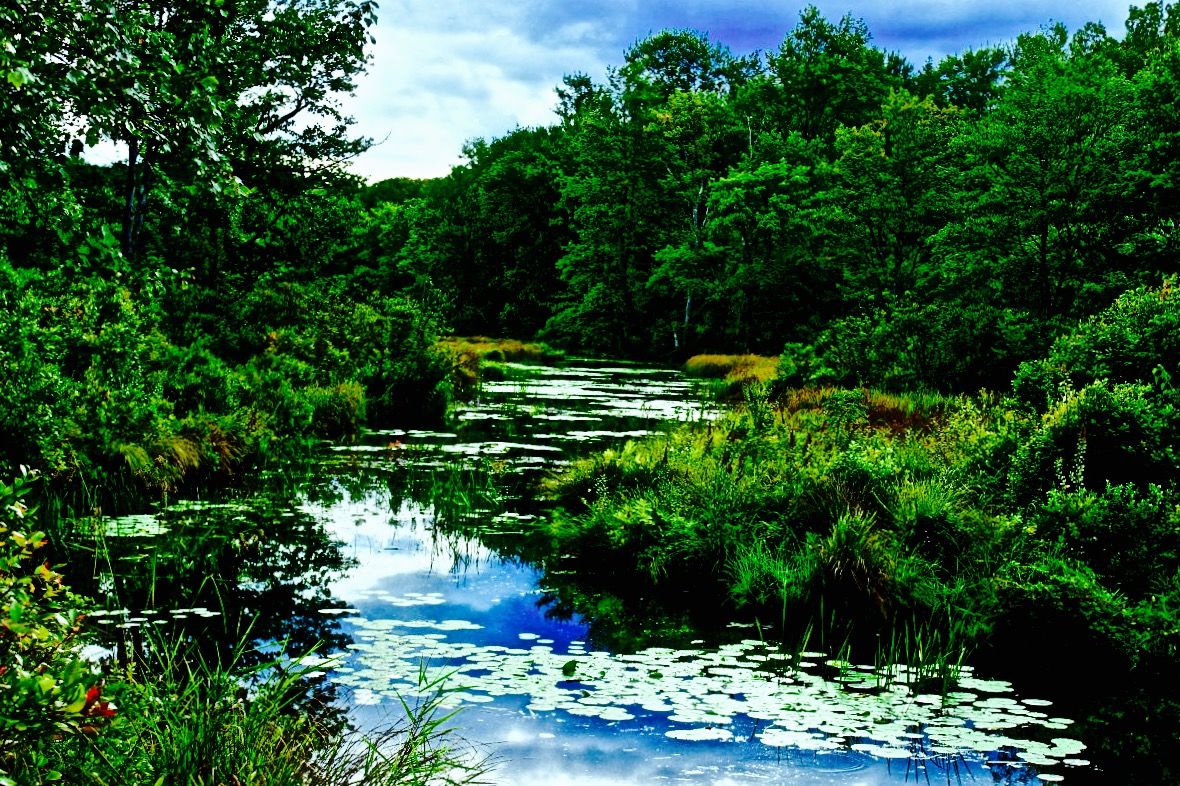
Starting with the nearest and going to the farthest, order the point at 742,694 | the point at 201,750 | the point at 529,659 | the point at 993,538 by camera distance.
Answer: the point at 201,750 → the point at 742,694 → the point at 529,659 → the point at 993,538

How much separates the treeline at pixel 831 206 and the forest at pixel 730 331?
0.46 feet

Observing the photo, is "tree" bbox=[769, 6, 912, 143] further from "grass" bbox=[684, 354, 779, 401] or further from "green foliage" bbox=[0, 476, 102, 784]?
"green foliage" bbox=[0, 476, 102, 784]

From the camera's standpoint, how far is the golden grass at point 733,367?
Answer: 1015 inches

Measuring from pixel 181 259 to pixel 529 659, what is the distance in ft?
53.1

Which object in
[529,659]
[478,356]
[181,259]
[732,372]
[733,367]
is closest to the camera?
[529,659]

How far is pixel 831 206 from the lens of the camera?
106 ft

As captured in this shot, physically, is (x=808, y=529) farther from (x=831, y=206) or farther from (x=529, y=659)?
(x=831, y=206)

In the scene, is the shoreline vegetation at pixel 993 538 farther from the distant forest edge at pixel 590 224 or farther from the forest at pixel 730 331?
the distant forest edge at pixel 590 224

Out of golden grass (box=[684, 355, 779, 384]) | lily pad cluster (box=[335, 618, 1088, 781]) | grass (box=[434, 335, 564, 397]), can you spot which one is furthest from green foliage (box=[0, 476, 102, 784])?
golden grass (box=[684, 355, 779, 384])

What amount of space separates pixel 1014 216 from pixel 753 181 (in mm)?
19674

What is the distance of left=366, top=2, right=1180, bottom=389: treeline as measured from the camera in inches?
788

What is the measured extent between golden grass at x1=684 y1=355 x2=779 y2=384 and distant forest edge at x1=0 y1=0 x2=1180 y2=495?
3.67 meters

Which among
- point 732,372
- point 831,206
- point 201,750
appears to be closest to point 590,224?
point 831,206

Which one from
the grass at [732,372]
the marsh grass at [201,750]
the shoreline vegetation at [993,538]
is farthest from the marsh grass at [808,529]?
the grass at [732,372]
